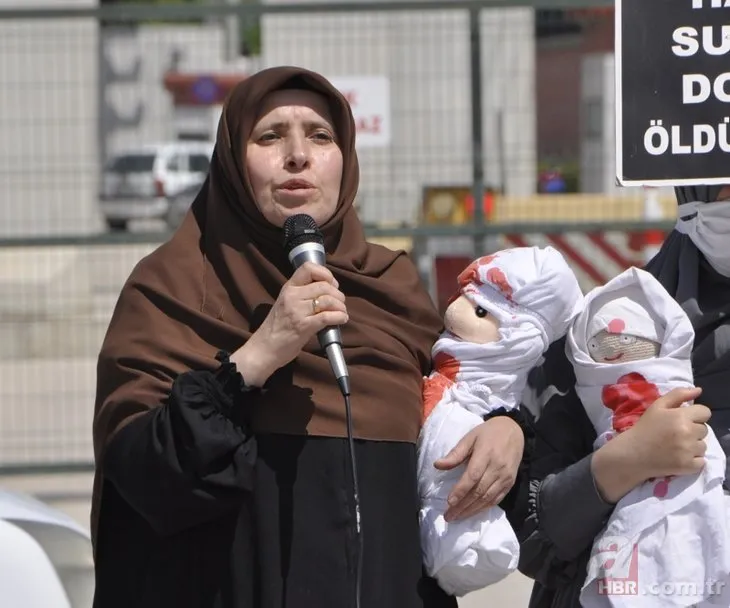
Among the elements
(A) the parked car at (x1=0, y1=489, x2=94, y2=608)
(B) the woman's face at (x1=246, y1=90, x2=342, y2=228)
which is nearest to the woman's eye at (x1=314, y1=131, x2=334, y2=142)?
(B) the woman's face at (x1=246, y1=90, x2=342, y2=228)

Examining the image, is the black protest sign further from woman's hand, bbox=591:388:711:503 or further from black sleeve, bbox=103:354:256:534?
black sleeve, bbox=103:354:256:534

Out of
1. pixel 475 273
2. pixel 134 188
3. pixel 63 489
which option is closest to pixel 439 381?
pixel 475 273

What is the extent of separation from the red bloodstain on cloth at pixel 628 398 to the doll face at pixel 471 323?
0.25m

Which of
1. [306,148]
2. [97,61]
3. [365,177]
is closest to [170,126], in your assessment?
[97,61]

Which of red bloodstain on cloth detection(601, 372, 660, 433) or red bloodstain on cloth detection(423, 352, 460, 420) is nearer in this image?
red bloodstain on cloth detection(601, 372, 660, 433)

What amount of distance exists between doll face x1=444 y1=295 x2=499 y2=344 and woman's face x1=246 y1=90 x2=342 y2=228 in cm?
32

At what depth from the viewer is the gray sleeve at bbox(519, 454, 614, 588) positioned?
9.11ft

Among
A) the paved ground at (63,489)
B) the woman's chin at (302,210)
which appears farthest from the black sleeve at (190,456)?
the paved ground at (63,489)

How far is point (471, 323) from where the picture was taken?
288 centimetres

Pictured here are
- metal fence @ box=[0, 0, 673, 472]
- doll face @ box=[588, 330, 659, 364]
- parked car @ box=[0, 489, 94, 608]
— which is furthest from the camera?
metal fence @ box=[0, 0, 673, 472]

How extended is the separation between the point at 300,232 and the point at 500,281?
0.41 meters

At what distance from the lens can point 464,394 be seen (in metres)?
2.88

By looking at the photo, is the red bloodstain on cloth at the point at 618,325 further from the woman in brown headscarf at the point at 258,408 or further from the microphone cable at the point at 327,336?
the microphone cable at the point at 327,336

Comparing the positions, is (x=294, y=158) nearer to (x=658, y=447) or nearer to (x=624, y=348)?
(x=624, y=348)
